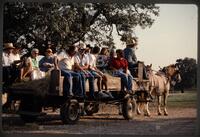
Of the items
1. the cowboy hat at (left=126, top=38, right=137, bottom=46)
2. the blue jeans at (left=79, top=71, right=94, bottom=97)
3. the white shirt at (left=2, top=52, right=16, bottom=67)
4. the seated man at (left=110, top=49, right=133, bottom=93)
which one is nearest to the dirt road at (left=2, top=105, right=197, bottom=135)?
the blue jeans at (left=79, top=71, right=94, bottom=97)

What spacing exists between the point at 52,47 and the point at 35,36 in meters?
0.31

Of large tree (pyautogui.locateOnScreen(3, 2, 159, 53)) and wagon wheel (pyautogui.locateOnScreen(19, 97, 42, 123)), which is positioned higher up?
large tree (pyautogui.locateOnScreen(3, 2, 159, 53))

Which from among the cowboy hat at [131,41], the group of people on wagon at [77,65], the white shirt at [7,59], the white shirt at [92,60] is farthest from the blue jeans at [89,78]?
the white shirt at [7,59]

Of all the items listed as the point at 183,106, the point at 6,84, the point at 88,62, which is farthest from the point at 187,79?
the point at 6,84

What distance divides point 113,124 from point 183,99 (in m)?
1.15

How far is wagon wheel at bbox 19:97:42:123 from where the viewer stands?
49.8ft

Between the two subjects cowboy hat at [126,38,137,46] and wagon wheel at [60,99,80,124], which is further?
wagon wheel at [60,99,80,124]

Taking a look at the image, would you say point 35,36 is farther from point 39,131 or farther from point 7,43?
point 39,131

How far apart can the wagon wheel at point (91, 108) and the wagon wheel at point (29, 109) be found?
2.46 ft

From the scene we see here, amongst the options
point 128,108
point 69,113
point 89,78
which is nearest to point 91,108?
point 69,113

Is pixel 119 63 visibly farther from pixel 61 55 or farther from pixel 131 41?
pixel 61 55

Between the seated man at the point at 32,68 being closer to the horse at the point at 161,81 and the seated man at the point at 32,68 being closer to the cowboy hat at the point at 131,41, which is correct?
the cowboy hat at the point at 131,41

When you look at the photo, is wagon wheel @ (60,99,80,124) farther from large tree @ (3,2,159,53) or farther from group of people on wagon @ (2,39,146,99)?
large tree @ (3,2,159,53)

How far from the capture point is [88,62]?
1531 centimetres
